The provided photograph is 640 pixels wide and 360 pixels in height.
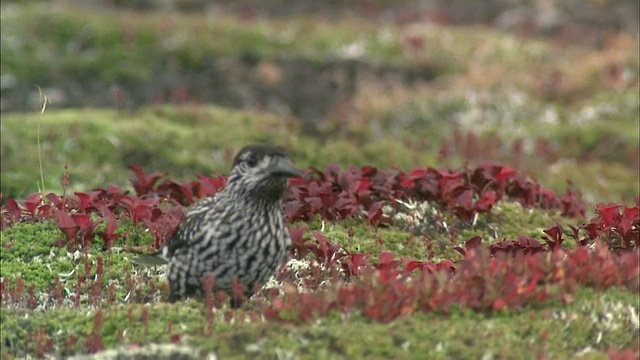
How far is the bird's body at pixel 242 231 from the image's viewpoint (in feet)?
28.0

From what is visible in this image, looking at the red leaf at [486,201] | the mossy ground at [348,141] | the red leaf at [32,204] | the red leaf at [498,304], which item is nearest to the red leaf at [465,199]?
the red leaf at [486,201]

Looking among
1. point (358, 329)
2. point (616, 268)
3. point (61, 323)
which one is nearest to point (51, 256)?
point (61, 323)

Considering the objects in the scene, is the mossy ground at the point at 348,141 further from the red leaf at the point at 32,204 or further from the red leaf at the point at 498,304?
the red leaf at the point at 32,204

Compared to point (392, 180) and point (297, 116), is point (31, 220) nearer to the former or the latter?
point (392, 180)

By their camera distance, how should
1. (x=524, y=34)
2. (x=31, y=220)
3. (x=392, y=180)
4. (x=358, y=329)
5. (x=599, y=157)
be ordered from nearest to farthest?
1. (x=358, y=329)
2. (x=31, y=220)
3. (x=392, y=180)
4. (x=599, y=157)
5. (x=524, y=34)

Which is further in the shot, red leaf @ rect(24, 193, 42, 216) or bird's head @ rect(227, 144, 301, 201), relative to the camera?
red leaf @ rect(24, 193, 42, 216)

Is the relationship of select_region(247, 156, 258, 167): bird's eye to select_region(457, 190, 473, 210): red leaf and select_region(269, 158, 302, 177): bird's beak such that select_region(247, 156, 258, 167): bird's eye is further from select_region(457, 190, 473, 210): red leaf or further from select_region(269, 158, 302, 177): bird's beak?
select_region(457, 190, 473, 210): red leaf

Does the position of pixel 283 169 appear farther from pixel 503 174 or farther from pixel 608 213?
pixel 503 174

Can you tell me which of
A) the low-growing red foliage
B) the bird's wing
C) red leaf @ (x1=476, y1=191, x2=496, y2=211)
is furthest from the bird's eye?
red leaf @ (x1=476, y1=191, x2=496, y2=211)

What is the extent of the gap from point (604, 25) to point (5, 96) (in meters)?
16.3

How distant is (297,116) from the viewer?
74.8 ft

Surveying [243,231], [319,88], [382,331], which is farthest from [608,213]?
[319,88]

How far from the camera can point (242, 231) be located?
28.1 feet

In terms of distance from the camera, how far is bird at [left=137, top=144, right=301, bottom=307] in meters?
8.55
